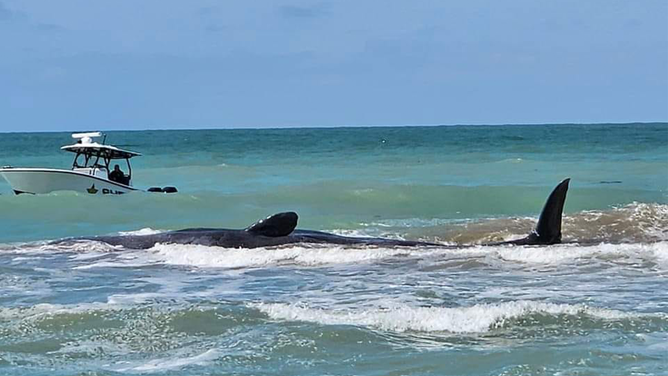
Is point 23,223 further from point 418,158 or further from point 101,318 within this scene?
point 418,158

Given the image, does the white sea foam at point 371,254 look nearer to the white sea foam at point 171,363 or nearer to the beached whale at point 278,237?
the beached whale at point 278,237

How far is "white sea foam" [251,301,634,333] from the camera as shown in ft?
28.9

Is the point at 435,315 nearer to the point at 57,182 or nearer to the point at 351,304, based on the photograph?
the point at 351,304

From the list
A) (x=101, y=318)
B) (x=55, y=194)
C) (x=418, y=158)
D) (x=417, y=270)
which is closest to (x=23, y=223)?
(x=55, y=194)

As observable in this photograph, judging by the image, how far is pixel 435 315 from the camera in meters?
9.10

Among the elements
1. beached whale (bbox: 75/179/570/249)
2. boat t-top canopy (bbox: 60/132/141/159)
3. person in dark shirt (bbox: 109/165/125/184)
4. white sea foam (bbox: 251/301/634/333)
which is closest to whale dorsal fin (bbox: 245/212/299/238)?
beached whale (bbox: 75/179/570/249)

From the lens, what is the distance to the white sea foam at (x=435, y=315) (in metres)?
8.81

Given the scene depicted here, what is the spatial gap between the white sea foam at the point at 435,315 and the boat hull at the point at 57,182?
17531mm

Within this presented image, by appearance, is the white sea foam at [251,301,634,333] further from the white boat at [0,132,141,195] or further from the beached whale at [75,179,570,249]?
the white boat at [0,132,141,195]

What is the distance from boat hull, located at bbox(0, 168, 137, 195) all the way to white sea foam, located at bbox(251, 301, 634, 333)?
1753 centimetres

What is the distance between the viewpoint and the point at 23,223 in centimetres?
2331

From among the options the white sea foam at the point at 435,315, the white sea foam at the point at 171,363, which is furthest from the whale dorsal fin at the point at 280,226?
the white sea foam at the point at 171,363

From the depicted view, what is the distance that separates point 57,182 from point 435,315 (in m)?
19.5

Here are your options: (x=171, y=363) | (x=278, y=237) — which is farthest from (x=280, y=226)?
(x=171, y=363)
